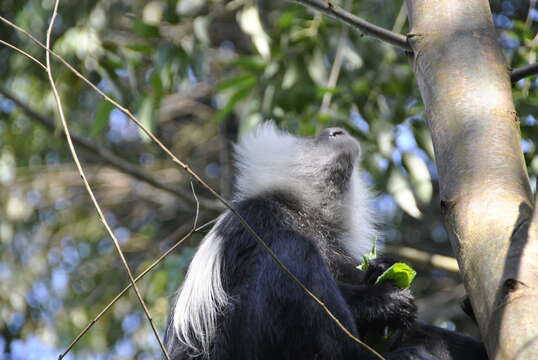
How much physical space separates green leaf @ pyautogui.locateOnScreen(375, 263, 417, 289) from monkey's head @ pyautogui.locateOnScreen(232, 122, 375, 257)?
0.63 metres

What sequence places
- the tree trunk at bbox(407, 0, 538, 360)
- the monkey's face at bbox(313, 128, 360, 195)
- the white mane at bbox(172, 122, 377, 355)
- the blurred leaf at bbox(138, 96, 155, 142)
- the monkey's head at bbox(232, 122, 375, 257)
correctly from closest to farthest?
the tree trunk at bbox(407, 0, 538, 360) < the white mane at bbox(172, 122, 377, 355) < the monkey's head at bbox(232, 122, 375, 257) < the monkey's face at bbox(313, 128, 360, 195) < the blurred leaf at bbox(138, 96, 155, 142)

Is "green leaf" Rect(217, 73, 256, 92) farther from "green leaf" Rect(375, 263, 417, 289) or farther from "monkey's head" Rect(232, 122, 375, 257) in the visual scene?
"green leaf" Rect(375, 263, 417, 289)

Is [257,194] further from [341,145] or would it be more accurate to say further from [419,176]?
[419,176]

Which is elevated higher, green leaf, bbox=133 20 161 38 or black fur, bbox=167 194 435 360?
green leaf, bbox=133 20 161 38

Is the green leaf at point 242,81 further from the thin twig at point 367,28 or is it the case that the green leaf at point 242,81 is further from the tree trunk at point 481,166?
the tree trunk at point 481,166

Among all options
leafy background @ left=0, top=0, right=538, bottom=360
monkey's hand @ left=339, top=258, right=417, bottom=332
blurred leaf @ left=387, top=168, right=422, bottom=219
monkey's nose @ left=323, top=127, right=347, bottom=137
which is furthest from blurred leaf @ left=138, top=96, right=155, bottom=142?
→ monkey's hand @ left=339, top=258, right=417, bottom=332

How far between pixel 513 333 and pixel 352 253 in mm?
1756

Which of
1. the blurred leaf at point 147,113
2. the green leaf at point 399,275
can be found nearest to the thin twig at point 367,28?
the green leaf at point 399,275

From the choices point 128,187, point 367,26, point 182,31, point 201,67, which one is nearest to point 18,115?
point 128,187

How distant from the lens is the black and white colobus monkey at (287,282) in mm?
2359

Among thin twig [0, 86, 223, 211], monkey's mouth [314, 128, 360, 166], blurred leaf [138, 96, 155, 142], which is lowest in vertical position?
thin twig [0, 86, 223, 211]

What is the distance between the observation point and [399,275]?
8.04 feet

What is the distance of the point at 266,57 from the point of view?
427 centimetres

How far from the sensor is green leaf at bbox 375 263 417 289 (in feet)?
8.00
